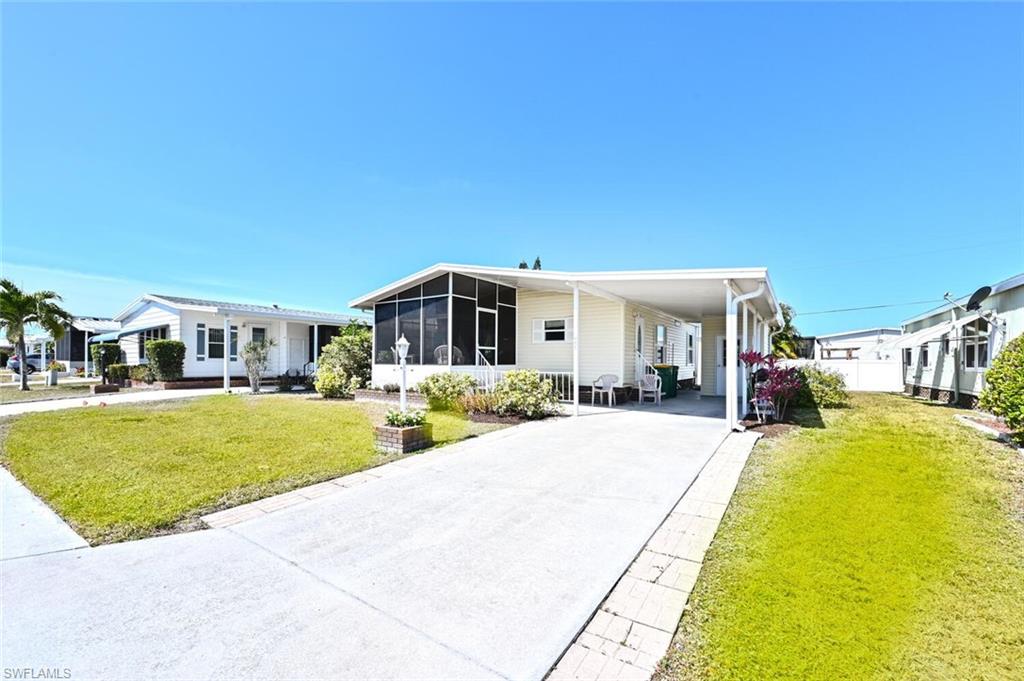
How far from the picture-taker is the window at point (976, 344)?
12414mm

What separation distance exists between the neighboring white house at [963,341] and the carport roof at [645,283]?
16.5 feet

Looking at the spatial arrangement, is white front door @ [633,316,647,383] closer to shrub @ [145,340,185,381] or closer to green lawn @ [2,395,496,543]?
green lawn @ [2,395,496,543]

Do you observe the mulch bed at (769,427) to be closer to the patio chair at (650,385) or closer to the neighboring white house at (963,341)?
the patio chair at (650,385)

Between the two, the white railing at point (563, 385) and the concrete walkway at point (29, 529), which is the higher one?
the white railing at point (563, 385)

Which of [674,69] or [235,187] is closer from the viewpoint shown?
[674,69]

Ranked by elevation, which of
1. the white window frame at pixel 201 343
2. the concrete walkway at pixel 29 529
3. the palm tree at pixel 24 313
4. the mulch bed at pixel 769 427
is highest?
the palm tree at pixel 24 313

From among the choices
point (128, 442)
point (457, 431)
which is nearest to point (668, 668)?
point (457, 431)

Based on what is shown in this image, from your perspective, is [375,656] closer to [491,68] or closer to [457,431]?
[457,431]

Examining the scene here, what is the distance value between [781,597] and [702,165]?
19.1 m

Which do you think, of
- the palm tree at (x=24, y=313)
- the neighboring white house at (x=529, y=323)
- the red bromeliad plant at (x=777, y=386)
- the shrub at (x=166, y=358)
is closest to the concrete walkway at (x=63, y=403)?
the shrub at (x=166, y=358)

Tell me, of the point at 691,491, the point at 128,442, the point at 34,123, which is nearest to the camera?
the point at 691,491

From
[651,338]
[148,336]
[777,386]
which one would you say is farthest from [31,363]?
[777,386]

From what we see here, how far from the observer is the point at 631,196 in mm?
19609

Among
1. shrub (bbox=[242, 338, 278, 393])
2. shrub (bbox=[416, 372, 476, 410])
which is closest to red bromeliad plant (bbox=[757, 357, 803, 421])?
shrub (bbox=[416, 372, 476, 410])
